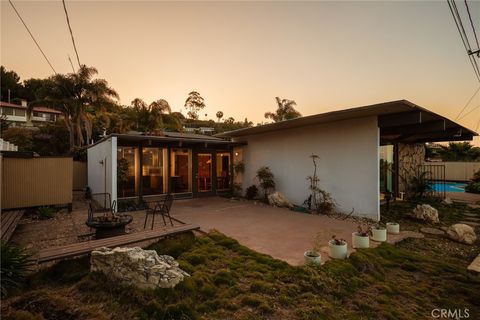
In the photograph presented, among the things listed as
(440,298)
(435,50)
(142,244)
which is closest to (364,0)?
(435,50)

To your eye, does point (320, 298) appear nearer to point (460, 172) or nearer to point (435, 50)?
point (435, 50)

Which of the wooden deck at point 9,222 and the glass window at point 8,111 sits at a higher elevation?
the glass window at point 8,111

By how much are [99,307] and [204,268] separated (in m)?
1.42

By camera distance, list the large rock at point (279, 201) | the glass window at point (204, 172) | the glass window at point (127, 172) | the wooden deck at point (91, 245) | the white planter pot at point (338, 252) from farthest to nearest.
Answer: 1. the glass window at point (204, 172)
2. the glass window at point (127, 172)
3. the large rock at point (279, 201)
4. the white planter pot at point (338, 252)
5. the wooden deck at point (91, 245)

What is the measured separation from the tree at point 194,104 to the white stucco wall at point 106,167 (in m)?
27.8

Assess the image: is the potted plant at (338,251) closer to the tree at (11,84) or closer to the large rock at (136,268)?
the large rock at (136,268)

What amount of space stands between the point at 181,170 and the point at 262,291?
8.28 meters

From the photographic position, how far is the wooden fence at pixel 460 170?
17284 mm

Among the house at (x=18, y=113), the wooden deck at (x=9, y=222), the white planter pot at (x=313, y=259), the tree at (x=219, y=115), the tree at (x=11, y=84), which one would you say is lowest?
the white planter pot at (x=313, y=259)

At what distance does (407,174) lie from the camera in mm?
10844

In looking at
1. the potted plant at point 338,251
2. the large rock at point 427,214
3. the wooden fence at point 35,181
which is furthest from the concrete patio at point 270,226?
the wooden fence at point 35,181

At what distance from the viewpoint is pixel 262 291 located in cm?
281

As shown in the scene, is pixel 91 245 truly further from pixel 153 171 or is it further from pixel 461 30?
pixel 461 30

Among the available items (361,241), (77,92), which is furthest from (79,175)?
(361,241)
